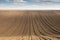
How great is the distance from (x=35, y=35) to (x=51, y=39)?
0.14 m

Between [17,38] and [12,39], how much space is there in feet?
0.12

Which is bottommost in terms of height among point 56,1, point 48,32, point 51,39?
point 51,39

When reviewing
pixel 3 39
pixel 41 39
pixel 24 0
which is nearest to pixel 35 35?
pixel 41 39

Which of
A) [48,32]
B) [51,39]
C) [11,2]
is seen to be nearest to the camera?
[51,39]

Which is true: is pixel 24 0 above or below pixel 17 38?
above

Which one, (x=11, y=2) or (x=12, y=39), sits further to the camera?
(x=11, y=2)

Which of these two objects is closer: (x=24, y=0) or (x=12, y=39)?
(x=12, y=39)

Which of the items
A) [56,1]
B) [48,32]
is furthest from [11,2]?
[48,32]

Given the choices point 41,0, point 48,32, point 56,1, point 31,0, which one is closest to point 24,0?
point 31,0

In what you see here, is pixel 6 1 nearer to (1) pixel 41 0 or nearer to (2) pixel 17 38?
(1) pixel 41 0

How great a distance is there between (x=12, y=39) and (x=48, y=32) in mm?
299

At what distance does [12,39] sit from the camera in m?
0.93

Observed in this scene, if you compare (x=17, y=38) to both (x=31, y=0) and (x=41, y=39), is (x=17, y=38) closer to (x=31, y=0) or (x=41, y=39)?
(x=41, y=39)

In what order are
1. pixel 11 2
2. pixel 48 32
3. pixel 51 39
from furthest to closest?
pixel 11 2
pixel 48 32
pixel 51 39
